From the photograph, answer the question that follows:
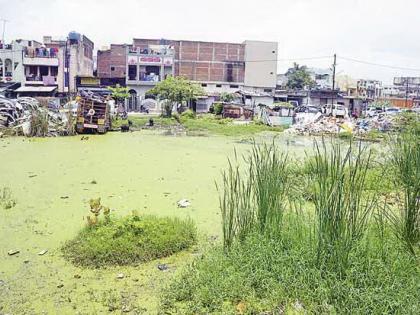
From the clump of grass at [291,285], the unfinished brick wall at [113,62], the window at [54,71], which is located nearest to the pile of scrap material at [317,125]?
the clump of grass at [291,285]

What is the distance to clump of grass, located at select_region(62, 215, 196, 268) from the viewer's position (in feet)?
10.2

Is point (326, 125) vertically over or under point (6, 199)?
over

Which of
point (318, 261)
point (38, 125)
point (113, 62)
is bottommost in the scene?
Result: point (318, 261)

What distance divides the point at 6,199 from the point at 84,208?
986mm

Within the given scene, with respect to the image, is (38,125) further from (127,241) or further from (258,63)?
(258,63)

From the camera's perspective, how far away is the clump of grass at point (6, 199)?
4473 mm

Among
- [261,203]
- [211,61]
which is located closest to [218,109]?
[211,61]

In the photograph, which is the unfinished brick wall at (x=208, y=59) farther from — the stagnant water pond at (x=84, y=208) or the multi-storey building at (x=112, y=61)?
the stagnant water pond at (x=84, y=208)

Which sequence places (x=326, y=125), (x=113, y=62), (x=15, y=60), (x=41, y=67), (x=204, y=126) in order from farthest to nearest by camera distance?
1. (x=113, y=62)
2. (x=41, y=67)
3. (x=15, y=60)
4. (x=204, y=126)
5. (x=326, y=125)

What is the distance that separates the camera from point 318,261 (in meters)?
2.51

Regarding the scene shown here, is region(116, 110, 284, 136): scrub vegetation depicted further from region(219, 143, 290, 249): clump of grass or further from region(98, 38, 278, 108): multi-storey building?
region(98, 38, 278, 108): multi-storey building

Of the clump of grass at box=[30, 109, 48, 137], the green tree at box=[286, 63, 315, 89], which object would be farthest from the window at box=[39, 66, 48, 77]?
the green tree at box=[286, 63, 315, 89]

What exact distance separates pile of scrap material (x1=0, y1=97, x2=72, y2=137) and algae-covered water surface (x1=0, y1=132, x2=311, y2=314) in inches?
65.9

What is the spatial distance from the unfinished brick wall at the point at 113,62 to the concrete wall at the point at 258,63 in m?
9.11
